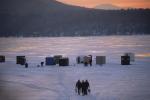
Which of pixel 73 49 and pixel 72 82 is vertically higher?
pixel 73 49

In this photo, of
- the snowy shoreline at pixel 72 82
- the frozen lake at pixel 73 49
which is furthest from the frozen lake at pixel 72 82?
the frozen lake at pixel 73 49

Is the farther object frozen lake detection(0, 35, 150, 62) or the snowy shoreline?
frozen lake detection(0, 35, 150, 62)

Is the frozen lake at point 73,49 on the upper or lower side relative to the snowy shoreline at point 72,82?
upper

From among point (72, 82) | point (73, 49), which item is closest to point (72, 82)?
point (72, 82)

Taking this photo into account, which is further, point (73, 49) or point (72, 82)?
Result: point (73, 49)

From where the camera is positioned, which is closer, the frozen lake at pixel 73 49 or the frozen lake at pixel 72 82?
the frozen lake at pixel 72 82

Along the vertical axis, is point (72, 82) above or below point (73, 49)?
below

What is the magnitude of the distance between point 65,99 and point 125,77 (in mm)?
7596

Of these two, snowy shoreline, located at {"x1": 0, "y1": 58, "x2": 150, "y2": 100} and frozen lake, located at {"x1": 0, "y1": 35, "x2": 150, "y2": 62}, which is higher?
frozen lake, located at {"x1": 0, "y1": 35, "x2": 150, "y2": 62}

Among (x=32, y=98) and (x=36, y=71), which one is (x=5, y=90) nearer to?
(x=32, y=98)

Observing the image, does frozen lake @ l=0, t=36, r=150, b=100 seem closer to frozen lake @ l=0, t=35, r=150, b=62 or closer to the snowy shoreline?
the snowy shoreline

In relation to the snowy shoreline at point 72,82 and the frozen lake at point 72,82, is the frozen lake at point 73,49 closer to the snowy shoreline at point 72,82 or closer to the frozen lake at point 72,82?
the snowy shoreline at point 72,82

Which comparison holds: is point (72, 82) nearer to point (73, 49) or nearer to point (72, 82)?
point (72, 82)

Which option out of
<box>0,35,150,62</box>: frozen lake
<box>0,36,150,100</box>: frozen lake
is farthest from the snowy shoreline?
<box>0,35,150,62</box>: frozen lake
